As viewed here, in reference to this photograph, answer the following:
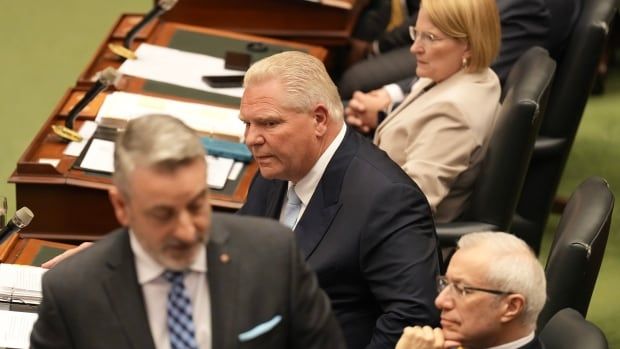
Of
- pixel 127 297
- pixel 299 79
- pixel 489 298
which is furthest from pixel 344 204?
pixel 127 297

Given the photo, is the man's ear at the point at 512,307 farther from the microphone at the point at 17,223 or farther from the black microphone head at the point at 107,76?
the black microphone head at the point at 107,76

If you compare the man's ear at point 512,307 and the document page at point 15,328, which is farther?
the document page at point 15,328

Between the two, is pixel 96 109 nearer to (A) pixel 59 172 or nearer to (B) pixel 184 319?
(A) pixel 59 172

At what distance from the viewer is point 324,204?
2893 mm

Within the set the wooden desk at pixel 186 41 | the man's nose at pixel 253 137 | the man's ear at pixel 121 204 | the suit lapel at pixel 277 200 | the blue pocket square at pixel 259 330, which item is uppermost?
the man's ear at pixel 121 204

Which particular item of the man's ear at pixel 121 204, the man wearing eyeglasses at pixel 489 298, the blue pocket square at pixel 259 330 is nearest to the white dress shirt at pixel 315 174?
the man wearing eyeglasses at pixel 489 298

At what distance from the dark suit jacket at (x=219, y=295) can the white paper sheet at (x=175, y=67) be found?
2.18m

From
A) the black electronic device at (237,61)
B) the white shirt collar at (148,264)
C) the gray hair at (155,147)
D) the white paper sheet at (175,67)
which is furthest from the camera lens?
the black electronic device at (237,61)

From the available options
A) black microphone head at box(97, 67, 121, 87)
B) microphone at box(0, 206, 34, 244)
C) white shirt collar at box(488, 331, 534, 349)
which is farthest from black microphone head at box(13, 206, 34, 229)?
white shirt collar at box(488, 331, 534, 349)

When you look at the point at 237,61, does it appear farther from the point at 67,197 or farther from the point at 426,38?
the point at 67,197

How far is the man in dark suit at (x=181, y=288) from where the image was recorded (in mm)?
2004

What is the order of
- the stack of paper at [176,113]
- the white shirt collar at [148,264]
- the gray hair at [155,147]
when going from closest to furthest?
the gray hair at [155,147]
the white shirt collar at [148,264]
the stack of paper at [176,113]

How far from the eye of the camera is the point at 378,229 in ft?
9.23

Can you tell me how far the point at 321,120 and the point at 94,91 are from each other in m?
1.32
